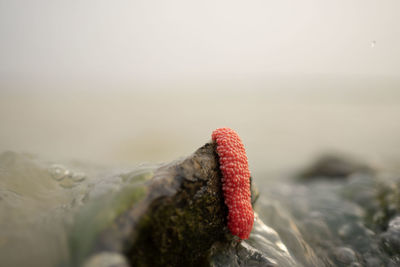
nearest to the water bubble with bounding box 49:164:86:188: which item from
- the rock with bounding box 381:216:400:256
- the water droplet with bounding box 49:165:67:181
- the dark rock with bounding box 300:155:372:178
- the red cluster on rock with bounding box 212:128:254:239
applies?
the water droplet with bounding box 49:165:67:181

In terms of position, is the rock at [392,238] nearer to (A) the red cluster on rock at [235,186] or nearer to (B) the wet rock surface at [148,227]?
(B) the wet rock surface at [148,227]

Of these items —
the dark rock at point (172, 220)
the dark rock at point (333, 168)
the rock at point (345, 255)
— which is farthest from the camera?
the dark rock at point (333, 168)

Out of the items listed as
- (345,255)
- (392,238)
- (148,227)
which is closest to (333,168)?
(392,238)

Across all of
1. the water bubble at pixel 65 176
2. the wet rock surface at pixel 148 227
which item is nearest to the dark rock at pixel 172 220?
the wet rock surface at pixel 148 227

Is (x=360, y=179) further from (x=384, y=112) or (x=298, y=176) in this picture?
(x=384, y=112)

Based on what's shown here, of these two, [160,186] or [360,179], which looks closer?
[160,186]

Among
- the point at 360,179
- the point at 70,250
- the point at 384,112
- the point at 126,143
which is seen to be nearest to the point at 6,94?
the point at 126,143

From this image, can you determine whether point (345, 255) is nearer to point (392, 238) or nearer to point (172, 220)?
point (392, 238)

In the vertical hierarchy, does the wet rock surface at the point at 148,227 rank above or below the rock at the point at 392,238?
above

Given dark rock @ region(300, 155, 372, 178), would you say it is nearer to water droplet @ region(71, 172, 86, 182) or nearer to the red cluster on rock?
the red cluster on rock
